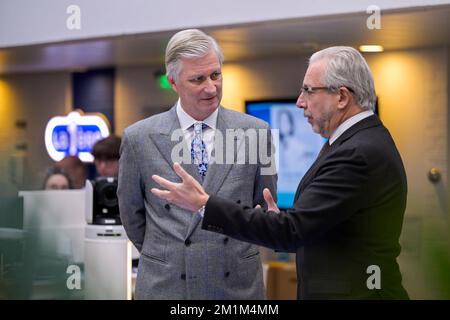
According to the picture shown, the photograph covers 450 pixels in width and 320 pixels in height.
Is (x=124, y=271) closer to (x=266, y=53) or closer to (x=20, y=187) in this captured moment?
(x=20, y=187)

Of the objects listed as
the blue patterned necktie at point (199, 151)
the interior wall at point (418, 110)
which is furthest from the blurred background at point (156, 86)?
the blue patterned necktie at point (199, 151)

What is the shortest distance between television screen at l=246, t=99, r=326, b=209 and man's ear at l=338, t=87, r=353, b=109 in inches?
168

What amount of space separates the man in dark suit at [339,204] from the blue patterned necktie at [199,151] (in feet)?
1.20

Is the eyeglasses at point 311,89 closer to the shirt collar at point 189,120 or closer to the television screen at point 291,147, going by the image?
A: the shirt collar at point 189,120

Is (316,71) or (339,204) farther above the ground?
(316,71)

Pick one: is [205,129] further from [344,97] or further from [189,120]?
[344,97]

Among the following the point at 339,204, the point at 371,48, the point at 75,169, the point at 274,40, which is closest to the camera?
the point at 339,204

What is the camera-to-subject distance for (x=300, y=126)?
20.1 feet

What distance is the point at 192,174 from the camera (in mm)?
2076

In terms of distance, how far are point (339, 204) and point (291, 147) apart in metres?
4.53

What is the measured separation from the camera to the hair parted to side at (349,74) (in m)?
1.76

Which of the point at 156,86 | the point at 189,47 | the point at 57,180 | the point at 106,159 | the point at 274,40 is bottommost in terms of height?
the point at 57,180

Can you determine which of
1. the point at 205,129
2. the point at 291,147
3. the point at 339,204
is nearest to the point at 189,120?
the point at 205,129
